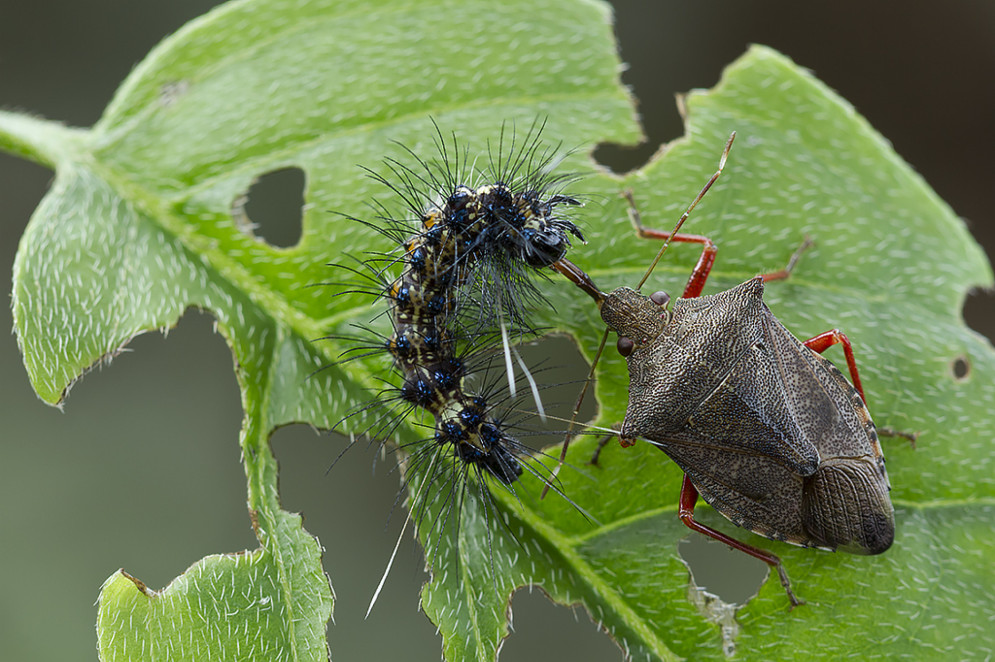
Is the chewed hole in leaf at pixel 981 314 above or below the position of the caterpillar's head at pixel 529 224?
below

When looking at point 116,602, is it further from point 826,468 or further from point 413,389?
point 826,468

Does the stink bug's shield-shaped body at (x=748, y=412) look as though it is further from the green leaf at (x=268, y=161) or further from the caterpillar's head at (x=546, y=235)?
the green leaf at (x=268, y=161)

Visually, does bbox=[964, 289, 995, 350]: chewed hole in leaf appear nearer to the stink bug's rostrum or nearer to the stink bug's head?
the stink bug's rostrum

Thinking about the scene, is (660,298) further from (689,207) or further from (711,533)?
(711,533)

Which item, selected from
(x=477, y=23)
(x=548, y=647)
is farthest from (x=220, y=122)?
(x=548, y=647)

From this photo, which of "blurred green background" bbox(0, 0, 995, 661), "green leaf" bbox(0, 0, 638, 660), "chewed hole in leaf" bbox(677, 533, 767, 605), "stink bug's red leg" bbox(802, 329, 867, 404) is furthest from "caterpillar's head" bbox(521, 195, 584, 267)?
"chewed hole in leaf" bbox(677, 533, 767, 605)

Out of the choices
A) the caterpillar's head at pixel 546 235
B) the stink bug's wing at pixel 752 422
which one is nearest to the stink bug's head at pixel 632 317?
the stink bug's wing at pixel 752 422

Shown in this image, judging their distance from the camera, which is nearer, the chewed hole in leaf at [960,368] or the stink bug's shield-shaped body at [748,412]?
the stink bug's shield-shaped body at [748,412]

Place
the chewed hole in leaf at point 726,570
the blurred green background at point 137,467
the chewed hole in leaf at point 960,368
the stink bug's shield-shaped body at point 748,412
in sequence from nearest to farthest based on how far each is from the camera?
the stink bug's shield-shaped body at point 748,412 < the chewed hole in leaf at point 960,368 < the chewed hole in leaf at point 726,570 < the blurred green background at point 137,467
